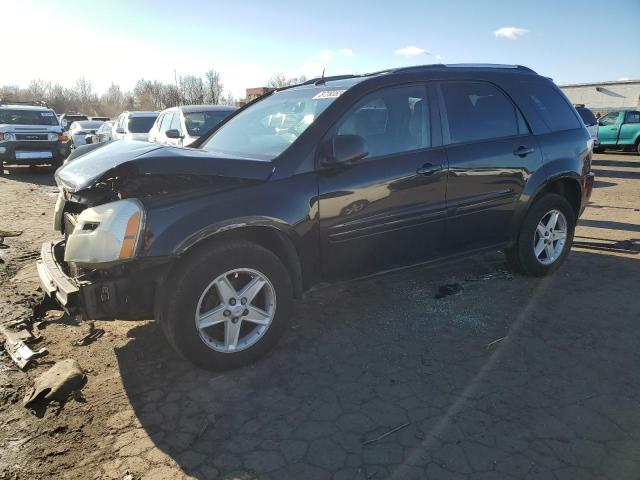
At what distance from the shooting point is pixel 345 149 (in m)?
3.27

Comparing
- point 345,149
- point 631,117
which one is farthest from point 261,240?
point 631,117

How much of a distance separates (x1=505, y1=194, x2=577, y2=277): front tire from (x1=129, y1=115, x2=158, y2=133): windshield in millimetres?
11125

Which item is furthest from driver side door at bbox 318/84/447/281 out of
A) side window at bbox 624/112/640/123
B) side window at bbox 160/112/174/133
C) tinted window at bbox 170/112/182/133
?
side window at bbox 624/112/640/123

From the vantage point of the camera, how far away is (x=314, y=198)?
10.9ft

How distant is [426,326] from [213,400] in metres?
1.80

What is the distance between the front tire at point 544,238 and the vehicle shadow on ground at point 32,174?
11.7 m

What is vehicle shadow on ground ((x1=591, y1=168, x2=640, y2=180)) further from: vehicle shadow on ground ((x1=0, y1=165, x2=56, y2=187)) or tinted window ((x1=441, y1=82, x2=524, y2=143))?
vehicle shadow on ground ((x1=0, y1=165, x2=56, y2=187))

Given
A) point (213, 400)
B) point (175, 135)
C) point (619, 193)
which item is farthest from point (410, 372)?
point (619, 193)

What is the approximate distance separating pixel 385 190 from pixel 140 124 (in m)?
11.4

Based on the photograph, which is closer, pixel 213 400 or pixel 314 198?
pixel 213 400

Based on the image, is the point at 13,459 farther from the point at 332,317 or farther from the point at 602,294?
the point at 602,294

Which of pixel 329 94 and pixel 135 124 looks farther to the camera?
pixel 135 124

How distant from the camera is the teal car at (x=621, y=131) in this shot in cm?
1950

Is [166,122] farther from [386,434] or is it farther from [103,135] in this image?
[386,434]
